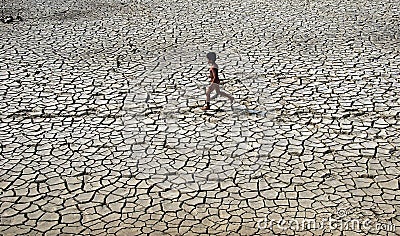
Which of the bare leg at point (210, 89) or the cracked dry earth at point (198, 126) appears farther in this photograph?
the bare leg at point (210, 89)

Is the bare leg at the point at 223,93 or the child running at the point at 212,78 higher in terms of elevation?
the child running at the point at 212,78

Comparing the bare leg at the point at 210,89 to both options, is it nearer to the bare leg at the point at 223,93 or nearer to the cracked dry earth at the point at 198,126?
the bare leg at the point at 223,93

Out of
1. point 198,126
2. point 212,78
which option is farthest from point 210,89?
point 198,126

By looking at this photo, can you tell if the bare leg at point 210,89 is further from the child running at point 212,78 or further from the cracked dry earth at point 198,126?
the cracked dry earth at point 198,126

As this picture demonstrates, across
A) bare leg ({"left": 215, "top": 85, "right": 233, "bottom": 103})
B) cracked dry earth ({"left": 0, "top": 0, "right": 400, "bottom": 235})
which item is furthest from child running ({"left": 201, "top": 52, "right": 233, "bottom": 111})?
cracked dry earth ({"left": 0, "top": 0, "right": 400, "bottom": 235})

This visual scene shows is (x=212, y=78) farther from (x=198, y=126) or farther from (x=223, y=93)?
(x=198, y=126)

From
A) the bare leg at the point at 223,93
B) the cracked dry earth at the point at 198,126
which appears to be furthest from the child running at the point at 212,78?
the cracked dry earth at the point at 198,126

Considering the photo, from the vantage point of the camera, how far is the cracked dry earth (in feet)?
14.1

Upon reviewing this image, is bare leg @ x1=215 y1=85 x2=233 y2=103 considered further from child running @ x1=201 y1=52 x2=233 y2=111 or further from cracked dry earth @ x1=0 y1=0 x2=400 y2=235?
cracked dry earth @ x1=0 y1=0 x2=400 y2=235

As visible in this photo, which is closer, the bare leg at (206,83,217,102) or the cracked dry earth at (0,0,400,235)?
the cracked dry earth at (0,0,400,235)

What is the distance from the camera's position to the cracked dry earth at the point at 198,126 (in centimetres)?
429

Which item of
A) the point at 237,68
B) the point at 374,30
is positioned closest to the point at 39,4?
the point at 237,68

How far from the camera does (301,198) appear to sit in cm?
444

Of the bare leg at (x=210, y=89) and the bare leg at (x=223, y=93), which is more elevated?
the bare leg at (x=210, y=89)
